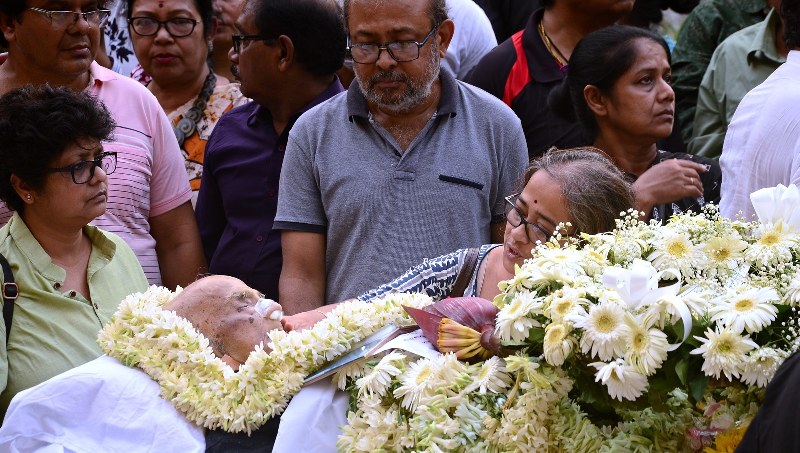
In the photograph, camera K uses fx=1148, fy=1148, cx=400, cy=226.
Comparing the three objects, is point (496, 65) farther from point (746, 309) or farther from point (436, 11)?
point (746, 309)

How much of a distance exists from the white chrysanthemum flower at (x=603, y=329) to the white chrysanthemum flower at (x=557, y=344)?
0.03 m

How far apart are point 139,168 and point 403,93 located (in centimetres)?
118

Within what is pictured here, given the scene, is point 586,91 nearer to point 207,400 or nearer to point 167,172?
point 167,172

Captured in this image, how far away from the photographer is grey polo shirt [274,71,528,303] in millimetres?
4176

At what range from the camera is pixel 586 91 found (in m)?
4.65

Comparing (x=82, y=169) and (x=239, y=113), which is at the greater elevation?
(x=82, y=169)

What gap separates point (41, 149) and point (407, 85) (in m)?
1.35

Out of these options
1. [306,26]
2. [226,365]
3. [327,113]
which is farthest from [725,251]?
[306,26]

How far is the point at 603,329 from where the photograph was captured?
102 inches

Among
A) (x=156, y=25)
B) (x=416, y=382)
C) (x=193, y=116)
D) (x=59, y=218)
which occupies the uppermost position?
(x=416, y=382)

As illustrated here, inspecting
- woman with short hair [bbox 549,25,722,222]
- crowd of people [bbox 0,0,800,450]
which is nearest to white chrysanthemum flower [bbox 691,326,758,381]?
crowd of people [bbox 0,0,800,450]

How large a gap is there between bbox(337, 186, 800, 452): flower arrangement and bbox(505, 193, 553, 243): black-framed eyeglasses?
1.61 feet

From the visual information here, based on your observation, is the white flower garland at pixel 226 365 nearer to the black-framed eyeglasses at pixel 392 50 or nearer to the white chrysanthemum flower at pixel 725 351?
the white chrysanthemum flower at pixel 725 351

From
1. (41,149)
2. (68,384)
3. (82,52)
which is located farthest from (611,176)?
(82,52)
